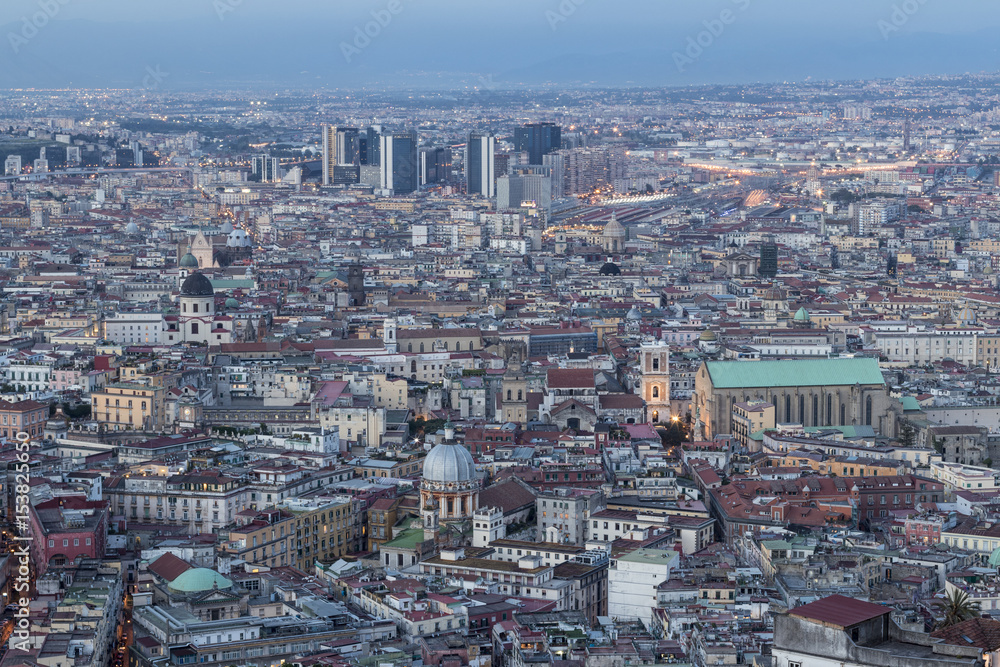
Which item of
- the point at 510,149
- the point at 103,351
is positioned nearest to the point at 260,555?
the point at 103,351

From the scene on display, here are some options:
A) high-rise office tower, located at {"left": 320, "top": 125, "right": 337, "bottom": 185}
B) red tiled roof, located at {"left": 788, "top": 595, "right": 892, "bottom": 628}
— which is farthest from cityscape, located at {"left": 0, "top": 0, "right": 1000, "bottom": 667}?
high-rise office tower, located at {"left": 320, "top": 125, "right": 337, "bottom": 185}

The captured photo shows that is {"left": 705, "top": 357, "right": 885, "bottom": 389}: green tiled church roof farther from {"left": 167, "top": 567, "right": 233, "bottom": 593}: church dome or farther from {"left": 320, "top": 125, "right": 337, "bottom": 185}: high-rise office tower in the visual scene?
{"left": 320, "top": 125, "right": 337, "bottom": 185}: high-rise office tower

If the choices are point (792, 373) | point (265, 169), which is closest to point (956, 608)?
point (792, 373)

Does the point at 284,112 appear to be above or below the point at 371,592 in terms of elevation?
above

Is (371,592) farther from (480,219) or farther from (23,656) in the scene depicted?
(480,219)

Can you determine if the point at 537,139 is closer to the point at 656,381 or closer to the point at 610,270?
the point at 610,270

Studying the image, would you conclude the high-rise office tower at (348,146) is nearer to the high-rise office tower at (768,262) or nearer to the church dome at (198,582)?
the high-rise office tower at (768,262)

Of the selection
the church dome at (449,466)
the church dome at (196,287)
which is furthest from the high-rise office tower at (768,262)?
the church dome at (449,466)
